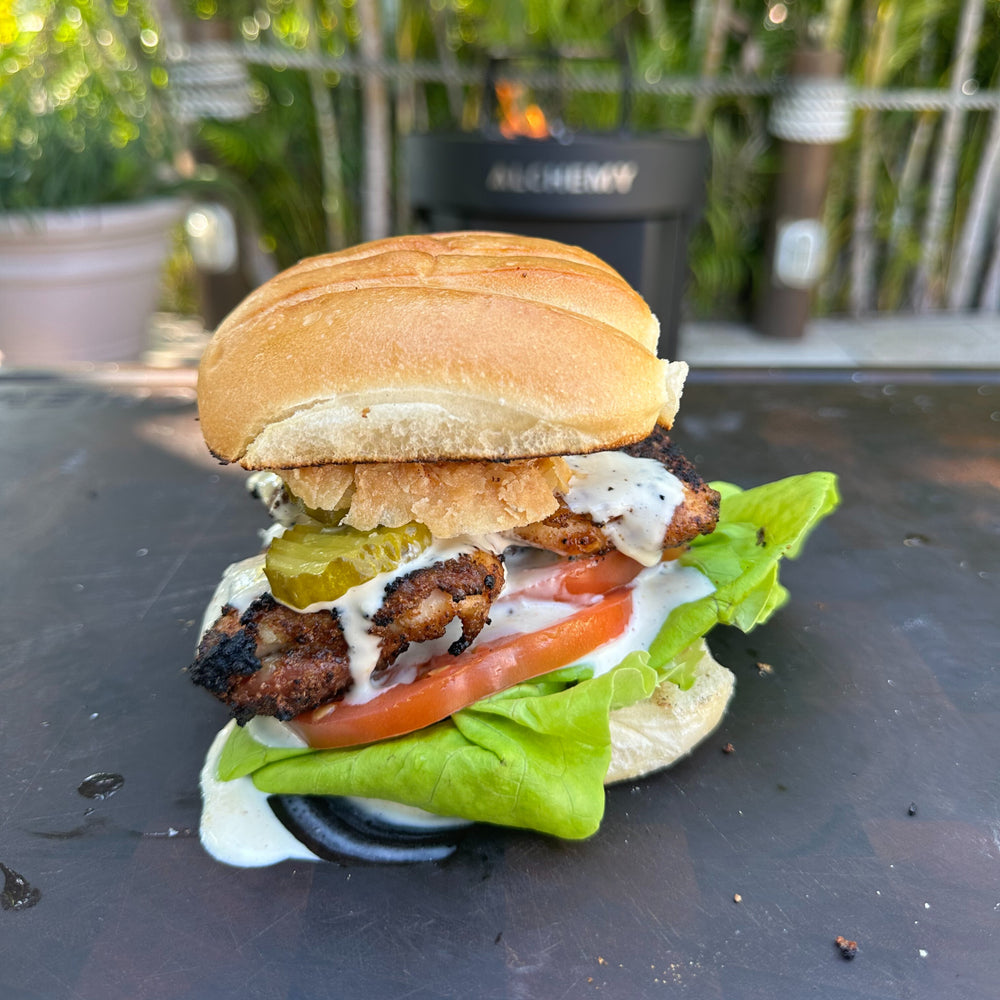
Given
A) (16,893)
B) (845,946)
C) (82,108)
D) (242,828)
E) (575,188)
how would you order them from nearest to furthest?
(845,946)
(16,893)
(242,828)
(575,188)
(82,108)

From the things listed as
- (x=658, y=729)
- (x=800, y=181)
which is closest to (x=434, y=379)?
(x=658, y=729)

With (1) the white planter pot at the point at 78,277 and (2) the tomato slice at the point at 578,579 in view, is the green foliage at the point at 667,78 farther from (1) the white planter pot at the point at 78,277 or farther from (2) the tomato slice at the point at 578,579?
(2) the tomato slice at the point at 578,579

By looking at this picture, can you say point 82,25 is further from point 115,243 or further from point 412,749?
point 412,749

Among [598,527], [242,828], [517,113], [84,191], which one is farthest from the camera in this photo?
[517,113]

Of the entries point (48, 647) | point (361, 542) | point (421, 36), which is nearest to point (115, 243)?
point (421, 36)

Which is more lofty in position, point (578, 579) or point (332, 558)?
Result: point (332, 558)

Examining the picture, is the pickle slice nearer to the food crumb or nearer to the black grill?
the food crumb

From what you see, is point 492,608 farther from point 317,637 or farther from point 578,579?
point 317,637

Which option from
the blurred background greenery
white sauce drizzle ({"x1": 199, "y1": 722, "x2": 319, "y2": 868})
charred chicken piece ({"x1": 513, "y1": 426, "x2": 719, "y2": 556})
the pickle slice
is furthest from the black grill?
white sauce drizzle ({"x1": 199, "y1": 722, "x2": 319, "y2": 868})
